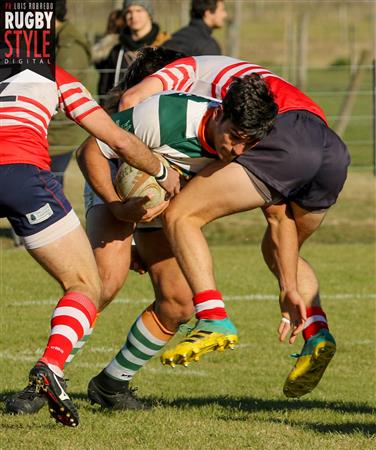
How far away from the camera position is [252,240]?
43.1ft

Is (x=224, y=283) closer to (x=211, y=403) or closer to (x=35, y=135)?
(x=211, y=403)

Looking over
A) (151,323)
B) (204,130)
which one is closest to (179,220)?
(204,130)

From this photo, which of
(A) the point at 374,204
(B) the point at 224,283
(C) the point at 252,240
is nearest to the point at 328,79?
(A) the point at 374,204

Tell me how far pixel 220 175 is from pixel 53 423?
1584 mm

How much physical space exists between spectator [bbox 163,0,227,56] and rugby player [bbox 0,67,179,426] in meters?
5.88

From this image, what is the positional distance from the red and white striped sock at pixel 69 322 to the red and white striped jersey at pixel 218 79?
139 centimetres

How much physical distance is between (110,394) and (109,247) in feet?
2.88

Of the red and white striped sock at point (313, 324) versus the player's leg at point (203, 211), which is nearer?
the player's leg at point (203, 211)

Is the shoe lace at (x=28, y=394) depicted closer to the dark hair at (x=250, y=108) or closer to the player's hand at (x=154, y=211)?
the player's hand at (x=154, y=211)

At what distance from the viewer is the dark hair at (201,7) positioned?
11.7 meters

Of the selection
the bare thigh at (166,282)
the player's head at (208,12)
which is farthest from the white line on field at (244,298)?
the bare thigh at (166,282)

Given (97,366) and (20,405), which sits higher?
(20,405)

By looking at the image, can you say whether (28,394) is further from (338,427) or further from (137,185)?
(338,427)

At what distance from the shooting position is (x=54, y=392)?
515 cm
